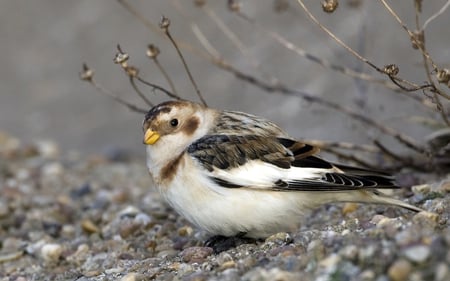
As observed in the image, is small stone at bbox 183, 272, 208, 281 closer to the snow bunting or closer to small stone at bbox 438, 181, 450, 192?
the snow bunting

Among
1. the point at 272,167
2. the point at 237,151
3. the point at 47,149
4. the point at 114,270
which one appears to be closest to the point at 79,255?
the point at 114,270

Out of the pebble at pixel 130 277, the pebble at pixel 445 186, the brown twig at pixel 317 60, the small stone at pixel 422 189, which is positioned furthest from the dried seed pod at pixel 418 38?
the pebble at pixel 130 277

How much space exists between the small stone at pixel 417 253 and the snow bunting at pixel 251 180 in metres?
1.25

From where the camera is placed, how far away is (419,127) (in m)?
6.54

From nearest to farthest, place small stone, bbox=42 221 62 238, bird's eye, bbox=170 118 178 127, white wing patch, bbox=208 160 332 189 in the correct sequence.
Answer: white wing patch, bbox=208 160 332 189 → bird's eye, bbox=170 118 178 127 → small stone, bbox=42 221 62 238

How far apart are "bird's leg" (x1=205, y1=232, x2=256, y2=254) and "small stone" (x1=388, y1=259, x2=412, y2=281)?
1519mm

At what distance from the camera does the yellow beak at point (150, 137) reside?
177 inches

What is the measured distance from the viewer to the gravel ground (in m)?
3.10

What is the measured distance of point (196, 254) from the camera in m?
4.14

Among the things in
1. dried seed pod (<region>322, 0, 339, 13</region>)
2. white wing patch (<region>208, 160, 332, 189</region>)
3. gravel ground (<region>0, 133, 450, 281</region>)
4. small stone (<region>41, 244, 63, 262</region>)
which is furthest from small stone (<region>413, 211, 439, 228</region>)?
small stone (<region>41, 244, 63, 262</region>)

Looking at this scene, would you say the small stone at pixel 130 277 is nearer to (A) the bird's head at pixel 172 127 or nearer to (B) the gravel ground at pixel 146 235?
(B) the gravel ground at pixel 146 235

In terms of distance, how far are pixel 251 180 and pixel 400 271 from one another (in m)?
1.38

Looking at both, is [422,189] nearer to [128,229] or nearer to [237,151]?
[237,151]

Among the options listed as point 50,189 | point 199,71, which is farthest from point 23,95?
point 50,189
